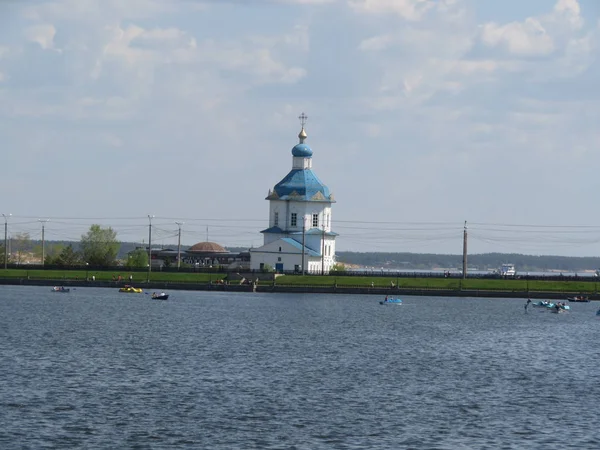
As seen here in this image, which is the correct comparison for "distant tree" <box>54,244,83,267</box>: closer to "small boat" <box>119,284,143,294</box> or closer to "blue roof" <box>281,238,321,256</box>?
"small boat" <box>119,284,143,294</box>

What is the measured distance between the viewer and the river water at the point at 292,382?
152 ft

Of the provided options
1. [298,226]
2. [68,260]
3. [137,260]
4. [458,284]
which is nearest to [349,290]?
[458,284]

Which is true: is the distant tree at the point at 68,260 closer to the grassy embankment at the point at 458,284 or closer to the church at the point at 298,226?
the church at the point at 298,226

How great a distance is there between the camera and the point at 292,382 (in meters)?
60.0

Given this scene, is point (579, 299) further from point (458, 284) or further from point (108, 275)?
point (108, 275)

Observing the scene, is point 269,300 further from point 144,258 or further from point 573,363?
point 573,363

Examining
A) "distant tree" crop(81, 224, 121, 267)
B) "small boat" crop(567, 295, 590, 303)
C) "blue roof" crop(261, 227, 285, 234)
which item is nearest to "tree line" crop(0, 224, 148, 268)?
"distant tree" crop(81, 224, 121, 267)

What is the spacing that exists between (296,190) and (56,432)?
4929 inches

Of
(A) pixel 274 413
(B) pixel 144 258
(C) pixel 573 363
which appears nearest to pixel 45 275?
(B) pixel 144 258

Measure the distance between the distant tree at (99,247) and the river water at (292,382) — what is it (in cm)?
7746

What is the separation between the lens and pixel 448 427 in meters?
48.5

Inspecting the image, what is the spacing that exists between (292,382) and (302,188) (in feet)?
362

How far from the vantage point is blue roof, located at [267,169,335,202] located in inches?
6658

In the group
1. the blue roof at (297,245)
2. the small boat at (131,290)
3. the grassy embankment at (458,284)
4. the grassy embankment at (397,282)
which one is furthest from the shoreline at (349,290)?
the blue roof at (297,245)
